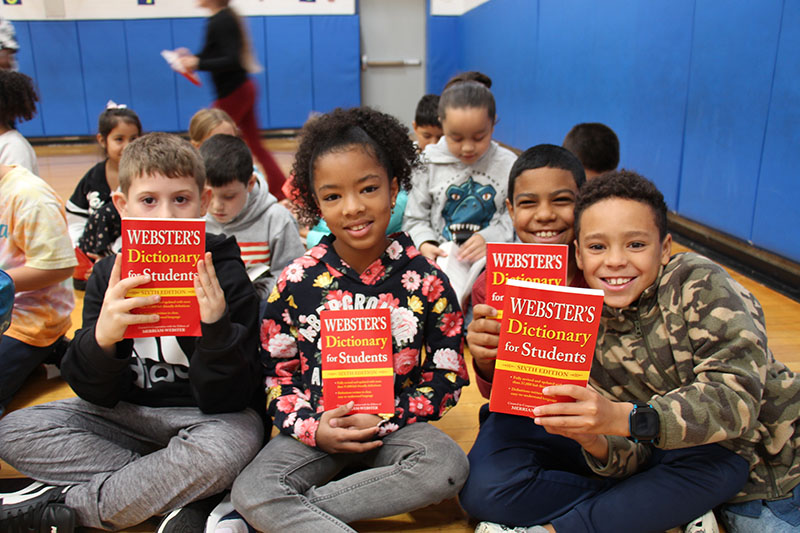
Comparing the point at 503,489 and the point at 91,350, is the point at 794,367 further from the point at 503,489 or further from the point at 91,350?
the point at 91,350

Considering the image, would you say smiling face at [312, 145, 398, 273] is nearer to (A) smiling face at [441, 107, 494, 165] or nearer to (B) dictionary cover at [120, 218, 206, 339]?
(B) dictionary cover at [120, 218, 206, 339]

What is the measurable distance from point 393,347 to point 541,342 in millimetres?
464

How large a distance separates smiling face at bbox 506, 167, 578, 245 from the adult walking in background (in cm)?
286

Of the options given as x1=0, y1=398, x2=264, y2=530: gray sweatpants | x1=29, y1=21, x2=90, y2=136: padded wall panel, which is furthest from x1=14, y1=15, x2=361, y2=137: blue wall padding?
x1=0, y1=398, x2=264, y2=530: gray sweatpants

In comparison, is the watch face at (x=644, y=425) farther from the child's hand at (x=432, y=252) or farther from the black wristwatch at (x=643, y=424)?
the child's hand at (x=432, y=252)

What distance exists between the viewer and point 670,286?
1.42 m

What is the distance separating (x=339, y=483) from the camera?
4.79 feet

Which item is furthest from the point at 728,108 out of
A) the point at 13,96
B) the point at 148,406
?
the point at 13,96

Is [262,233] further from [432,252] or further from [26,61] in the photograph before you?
[26,61]

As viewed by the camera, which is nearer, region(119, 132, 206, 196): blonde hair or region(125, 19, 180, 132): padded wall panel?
region(119, 132, 206, 196): blonde hair

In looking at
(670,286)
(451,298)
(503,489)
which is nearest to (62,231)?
(451,298)

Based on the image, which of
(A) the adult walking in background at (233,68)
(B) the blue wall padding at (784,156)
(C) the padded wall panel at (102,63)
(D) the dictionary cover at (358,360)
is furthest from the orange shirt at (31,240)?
(C) the padded wall panel at (102,63)

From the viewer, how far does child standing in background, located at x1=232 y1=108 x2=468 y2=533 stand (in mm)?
1440

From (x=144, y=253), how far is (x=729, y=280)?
1346 millimetres
